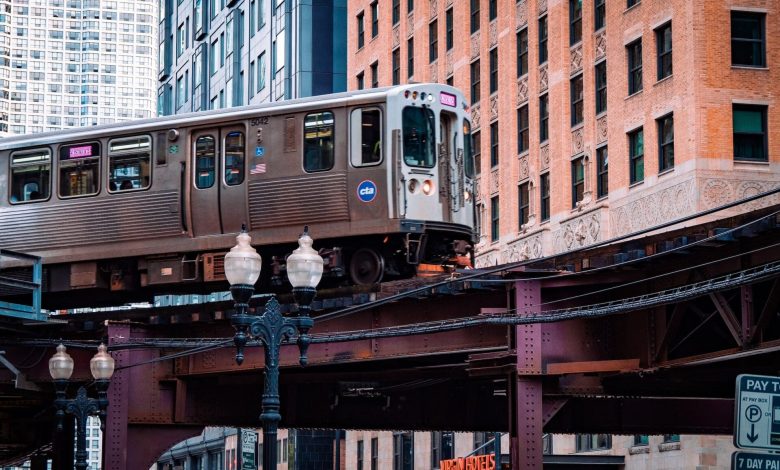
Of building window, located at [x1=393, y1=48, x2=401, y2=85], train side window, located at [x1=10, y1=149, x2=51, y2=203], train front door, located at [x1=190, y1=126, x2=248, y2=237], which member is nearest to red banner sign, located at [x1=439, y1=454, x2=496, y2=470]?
train front door, located at [x1=190, y1=126, x2=248, y2=237]

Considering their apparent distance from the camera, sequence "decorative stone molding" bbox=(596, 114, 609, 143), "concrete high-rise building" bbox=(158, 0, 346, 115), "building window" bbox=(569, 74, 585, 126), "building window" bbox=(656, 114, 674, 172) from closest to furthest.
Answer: "building window" bbox=(656, 114, 674, 172) → "decorative stone molding" bbox=(596, 114, 609, 143) → "building window" bbox=(569, 74, 585, 126) → "concrete high-rise building" bbox=(158, 0, 346, 115)

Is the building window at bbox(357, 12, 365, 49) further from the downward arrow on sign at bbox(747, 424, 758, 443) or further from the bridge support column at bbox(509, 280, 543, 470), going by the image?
the downward arrow on sign at bbox(747, 424, 758, 443)

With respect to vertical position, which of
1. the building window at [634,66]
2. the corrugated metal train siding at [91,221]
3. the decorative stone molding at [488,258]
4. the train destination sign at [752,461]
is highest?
the building window at [634,66]

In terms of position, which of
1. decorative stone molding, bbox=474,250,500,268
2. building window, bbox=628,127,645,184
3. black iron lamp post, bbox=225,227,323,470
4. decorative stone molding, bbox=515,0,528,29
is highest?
decorative stone molding, bbox=515,0,528,29

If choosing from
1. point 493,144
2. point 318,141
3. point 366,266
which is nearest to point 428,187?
point 366,266

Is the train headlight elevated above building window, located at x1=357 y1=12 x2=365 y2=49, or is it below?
below

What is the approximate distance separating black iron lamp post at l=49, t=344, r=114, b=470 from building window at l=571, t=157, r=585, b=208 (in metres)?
26.0

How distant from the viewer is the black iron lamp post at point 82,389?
27.2m

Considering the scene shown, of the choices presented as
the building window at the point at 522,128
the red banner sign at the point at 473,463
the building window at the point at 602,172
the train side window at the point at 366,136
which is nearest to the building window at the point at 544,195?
the building window at the point at 522,128

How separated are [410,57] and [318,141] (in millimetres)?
37736

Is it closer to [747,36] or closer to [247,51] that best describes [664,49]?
[747,36]

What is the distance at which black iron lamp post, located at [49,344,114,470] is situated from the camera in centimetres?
2725

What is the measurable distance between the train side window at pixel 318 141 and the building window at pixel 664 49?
20.1 m

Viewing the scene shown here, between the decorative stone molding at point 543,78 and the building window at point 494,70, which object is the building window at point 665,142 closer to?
the decorative stone molding at point 543,78
